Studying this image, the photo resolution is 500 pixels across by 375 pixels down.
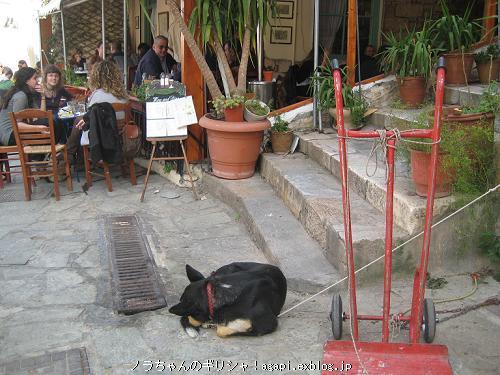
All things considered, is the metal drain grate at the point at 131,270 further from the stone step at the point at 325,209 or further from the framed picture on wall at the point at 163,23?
the framed picture on wall at the point at 163,23

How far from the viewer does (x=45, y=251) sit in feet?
15.5

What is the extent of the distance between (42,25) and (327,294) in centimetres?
1501

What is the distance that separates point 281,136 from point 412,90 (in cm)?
153

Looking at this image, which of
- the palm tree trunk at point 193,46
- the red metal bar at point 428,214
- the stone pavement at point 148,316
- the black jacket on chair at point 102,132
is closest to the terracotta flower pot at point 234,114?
the palm tree trunk at point 193,46

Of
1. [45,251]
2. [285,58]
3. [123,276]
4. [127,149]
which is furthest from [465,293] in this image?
[285,58]

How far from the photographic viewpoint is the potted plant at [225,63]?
5.92 meters

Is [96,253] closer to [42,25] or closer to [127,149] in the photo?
[127,149]

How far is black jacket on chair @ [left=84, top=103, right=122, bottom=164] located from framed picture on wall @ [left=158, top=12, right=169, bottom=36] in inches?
186

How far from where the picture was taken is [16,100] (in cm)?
670

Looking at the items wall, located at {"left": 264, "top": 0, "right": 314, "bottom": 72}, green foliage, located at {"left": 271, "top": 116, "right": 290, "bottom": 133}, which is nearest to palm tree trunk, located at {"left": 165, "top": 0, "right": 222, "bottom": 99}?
green foliage, located at {"left": 271, "top": 116, "right": 290, "bottom": 133}

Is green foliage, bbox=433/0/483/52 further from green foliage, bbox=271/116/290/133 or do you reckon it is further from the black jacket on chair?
the black jacket on chair

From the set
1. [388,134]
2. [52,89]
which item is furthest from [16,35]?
[388,134]

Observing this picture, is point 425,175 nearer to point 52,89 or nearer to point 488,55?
point 488,55

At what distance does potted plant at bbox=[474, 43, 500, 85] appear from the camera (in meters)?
6.00
